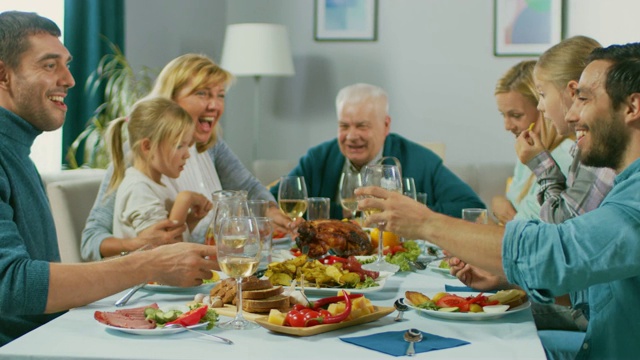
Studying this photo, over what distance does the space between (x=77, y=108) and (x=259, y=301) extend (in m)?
3.87

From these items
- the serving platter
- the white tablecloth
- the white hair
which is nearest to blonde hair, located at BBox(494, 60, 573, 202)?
the white hair

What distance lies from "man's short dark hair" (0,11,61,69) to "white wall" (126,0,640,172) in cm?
382

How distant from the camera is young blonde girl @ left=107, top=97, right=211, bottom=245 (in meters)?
2.86

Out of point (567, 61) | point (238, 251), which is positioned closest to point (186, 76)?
point (567, 61)

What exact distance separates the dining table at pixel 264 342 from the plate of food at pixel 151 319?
15mm

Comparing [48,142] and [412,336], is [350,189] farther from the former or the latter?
[48,142]

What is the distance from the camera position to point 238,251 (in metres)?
1.66

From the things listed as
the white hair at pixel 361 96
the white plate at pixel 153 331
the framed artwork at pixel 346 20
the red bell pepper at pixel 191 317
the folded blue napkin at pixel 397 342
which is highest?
the framed artwork at pixel 346 20

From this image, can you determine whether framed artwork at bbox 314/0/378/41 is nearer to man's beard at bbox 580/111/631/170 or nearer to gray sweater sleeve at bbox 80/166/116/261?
gray sweater sleeve at bbox 80/166/116/261

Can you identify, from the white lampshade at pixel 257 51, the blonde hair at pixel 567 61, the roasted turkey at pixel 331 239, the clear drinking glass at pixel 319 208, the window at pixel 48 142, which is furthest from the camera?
the white lampshade at pixel 257 51

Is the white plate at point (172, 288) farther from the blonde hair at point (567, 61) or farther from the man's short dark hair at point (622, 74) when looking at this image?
the blonde hair at point (567, 61)

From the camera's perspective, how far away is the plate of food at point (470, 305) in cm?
174

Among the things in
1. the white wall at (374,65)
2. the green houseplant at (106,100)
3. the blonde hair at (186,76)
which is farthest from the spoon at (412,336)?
the white wall at (374,65)

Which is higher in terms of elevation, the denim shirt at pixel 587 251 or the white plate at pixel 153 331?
the denim shirt at pixel 587 251
